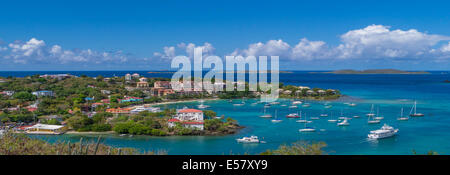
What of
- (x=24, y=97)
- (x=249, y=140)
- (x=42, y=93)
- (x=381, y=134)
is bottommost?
(x=249, y=140)

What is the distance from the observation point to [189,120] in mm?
20562

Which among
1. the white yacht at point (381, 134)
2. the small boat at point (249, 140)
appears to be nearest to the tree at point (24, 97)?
the small boat at point (249, 140)

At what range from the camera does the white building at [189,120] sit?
1958cm

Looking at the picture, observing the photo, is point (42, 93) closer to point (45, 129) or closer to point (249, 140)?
point (45, 129)

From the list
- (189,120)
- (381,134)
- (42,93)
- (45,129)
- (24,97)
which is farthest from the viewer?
(42,93)

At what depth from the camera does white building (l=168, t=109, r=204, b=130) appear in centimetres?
1958

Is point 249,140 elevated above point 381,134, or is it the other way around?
point 381,134

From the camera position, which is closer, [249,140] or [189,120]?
[249,140]

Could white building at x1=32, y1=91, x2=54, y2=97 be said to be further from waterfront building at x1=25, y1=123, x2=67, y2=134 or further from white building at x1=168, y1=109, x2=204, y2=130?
white building at x1=168, y1=109, x2=204, y2=130

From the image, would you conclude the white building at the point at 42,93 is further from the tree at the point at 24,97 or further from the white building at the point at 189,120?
the white building at the point at 189,120

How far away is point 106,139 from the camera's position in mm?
17875

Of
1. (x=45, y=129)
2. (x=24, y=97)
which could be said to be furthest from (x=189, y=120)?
(x=24, y=97)

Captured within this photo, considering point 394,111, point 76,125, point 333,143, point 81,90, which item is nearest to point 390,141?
point 333,143
